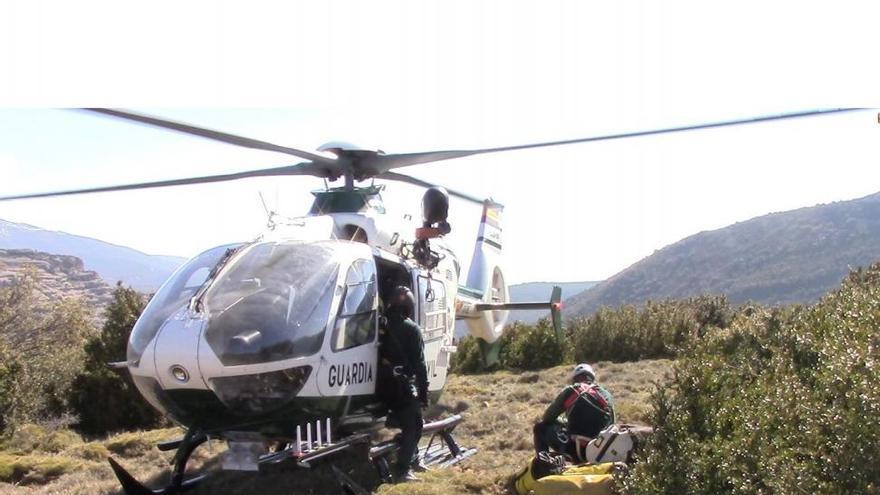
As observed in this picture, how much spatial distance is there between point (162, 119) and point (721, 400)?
525cm

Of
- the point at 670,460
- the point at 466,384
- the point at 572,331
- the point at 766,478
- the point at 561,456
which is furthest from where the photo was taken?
the point at 572,331

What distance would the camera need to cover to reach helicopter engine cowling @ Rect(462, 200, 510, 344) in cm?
1331

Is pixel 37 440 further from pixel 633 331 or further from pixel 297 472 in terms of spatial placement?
pixel 633 331

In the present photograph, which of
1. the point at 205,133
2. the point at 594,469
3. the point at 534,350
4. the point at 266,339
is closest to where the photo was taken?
the point at 594,469

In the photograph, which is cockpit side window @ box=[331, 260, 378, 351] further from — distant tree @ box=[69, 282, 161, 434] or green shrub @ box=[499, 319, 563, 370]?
green shrub @ box=[499, 319, 563, 370]

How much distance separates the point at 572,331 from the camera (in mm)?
22688

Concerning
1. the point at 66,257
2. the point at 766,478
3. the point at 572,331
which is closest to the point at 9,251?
the point at 66,257

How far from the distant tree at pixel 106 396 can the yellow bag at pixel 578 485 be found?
10970 mm

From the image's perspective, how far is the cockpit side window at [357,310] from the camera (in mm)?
7469

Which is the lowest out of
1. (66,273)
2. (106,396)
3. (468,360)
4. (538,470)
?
(66,273)

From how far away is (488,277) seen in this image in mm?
13586

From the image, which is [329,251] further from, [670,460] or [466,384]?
[466,384]

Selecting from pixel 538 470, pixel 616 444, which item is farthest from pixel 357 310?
pixel 616 444

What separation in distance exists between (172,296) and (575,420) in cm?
387
